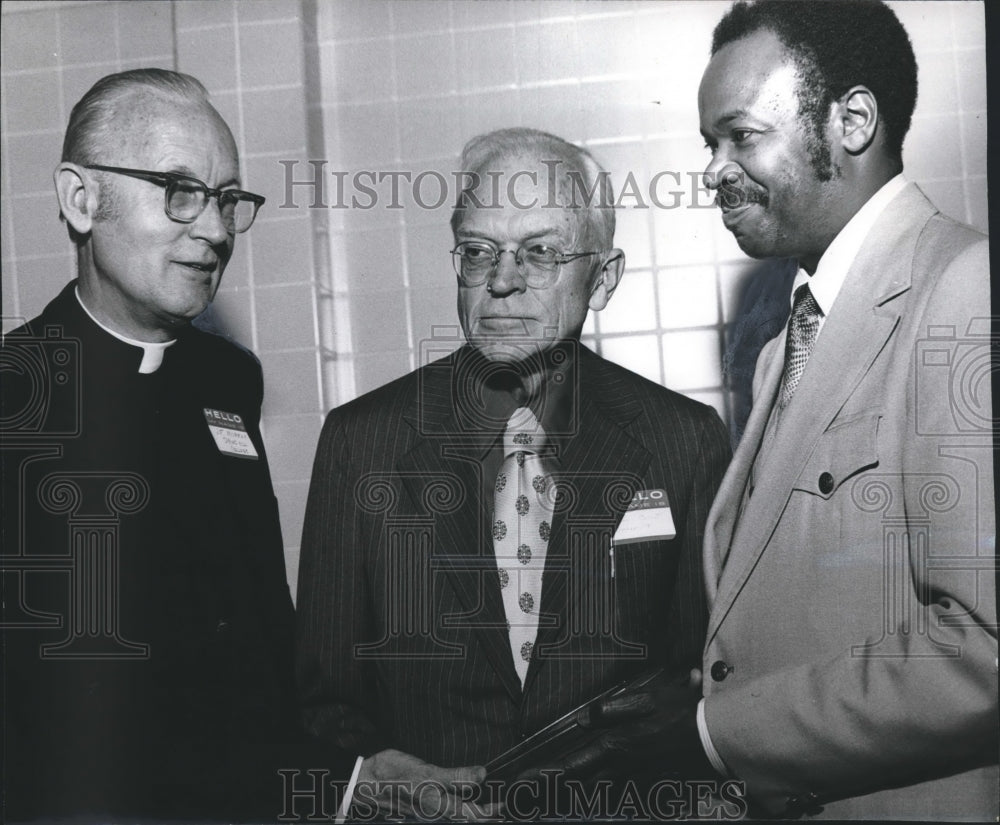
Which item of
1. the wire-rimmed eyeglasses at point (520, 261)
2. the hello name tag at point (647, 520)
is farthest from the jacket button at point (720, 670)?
the wire-rimmed eyeglasses at point (520, 261)

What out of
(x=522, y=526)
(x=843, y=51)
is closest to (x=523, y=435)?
(x=522, y=526)

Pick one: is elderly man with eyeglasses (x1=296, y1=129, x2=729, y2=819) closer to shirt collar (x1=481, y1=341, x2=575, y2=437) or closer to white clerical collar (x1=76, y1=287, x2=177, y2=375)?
shirt collar (x1=481, y1=341, x2=575, y2=437)

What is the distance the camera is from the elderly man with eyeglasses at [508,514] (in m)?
2.65

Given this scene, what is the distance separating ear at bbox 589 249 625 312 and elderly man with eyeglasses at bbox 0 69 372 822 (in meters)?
0.86

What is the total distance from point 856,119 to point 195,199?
1.58m

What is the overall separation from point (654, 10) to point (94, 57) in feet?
4.67

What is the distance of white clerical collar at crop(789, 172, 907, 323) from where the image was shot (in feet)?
8.46

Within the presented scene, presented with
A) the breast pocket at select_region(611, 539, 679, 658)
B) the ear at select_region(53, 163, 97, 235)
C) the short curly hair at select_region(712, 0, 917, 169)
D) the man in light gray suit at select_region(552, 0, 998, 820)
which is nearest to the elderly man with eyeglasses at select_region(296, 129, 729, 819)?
the breast pocket at select_region(611, 539, 679, 658)

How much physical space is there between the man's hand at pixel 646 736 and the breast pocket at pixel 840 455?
0.51 m

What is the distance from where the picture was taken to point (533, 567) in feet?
8.87

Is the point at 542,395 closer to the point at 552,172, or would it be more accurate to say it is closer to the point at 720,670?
the point at 552,172

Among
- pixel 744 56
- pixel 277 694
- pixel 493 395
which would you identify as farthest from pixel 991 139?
pixel 277 694

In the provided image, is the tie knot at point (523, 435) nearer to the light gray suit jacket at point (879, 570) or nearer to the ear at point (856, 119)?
the light gray suit jacket at point (879, 570)

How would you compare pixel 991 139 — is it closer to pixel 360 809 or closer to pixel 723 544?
pixel 723 544
